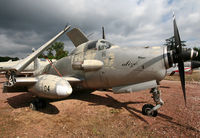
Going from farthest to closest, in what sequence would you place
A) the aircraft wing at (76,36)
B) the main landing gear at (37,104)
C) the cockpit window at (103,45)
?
the aircraft wing at (76,36)
the cockpit window at (103,45)
the main landing gear at (37,104)

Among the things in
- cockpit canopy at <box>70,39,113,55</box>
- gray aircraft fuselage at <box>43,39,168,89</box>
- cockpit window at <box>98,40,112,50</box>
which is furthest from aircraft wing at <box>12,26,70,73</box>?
cockpit window at <box>98,40,112,50</box>

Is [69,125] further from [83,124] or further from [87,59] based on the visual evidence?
[87,59]

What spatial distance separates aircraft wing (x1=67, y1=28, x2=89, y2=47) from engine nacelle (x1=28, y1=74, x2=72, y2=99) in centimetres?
782

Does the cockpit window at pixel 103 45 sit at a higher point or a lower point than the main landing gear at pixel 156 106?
higher

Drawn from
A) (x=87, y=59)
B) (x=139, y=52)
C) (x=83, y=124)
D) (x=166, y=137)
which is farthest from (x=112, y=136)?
(x=87, y=59)

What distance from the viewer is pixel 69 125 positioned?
3986mm

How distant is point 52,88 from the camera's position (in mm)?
4383

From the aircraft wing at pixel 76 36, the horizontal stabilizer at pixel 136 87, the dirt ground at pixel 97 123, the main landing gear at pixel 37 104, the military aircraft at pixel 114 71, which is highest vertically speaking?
the aircraft wing at pixel 76 36

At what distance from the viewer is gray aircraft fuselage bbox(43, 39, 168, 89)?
4.34 m

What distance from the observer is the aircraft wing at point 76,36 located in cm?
1177

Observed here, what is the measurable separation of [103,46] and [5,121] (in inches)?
196

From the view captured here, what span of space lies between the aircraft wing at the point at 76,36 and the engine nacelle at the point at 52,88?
25.6 ft

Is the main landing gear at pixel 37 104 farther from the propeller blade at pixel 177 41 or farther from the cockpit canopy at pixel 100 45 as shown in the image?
the propeller blade at pixel 177 41

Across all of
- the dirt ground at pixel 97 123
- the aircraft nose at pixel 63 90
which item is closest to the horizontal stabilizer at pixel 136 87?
the dirt ground at pixel 97 123
